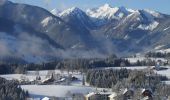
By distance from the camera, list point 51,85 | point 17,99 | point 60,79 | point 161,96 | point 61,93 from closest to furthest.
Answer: point 17,99, point 161,96, point 61,93, point 51,85, point 60,79

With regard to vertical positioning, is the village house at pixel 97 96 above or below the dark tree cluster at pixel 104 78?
below

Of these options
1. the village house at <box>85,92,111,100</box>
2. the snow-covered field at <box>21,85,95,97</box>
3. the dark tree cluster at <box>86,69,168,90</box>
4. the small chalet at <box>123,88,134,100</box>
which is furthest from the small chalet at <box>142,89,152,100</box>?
the snow-covered field at <box>21,85,95,97</box>

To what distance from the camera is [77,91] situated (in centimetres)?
16700

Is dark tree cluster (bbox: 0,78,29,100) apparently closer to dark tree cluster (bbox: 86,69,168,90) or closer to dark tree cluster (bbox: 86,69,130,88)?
dark tree cluster (bbox: 86,69,168,90)

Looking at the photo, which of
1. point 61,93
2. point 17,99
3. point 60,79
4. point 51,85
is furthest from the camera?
point 60,79

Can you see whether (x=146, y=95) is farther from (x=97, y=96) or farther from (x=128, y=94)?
(x=97, y=96)

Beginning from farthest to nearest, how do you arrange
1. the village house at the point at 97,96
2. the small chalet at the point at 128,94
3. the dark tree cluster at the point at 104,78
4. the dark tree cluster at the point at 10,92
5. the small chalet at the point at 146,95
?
1. the dark tree cluster at the point at 104,78
2. the village house at the point at 97,96
3. the small chalet at the point at 128,94
4. the small chalet at the point at 146,95
5. the dark tree cluster at the point at 10,92

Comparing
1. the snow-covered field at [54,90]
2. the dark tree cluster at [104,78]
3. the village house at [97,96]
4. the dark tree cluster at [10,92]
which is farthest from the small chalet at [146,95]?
the dark tree cluster at [104,78]

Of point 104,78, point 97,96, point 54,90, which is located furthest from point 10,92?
point 104,78

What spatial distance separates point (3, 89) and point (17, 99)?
428 inches

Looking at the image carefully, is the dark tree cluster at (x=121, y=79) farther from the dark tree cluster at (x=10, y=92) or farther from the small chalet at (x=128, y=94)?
the dark tree cluster at (x=10, y=92)

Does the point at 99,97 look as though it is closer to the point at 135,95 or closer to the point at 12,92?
the point at 135,95

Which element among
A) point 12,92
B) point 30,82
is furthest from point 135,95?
point 30,82

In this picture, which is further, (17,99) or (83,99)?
(83,99)
